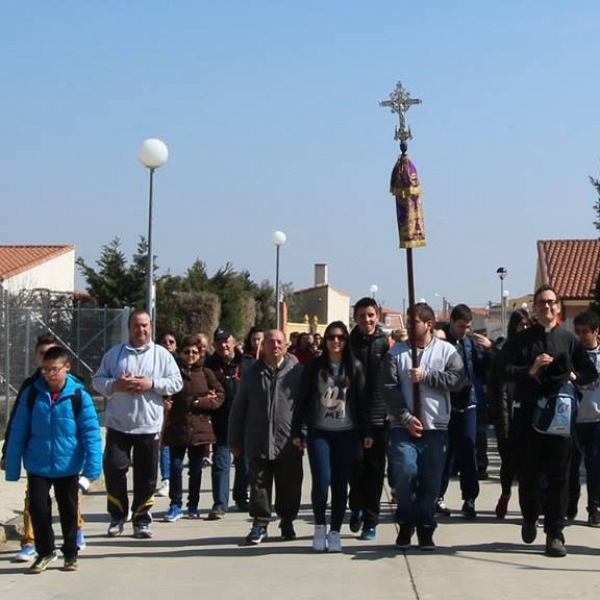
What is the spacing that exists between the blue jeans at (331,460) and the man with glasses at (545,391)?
1358 mm

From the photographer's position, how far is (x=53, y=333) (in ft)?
78.0

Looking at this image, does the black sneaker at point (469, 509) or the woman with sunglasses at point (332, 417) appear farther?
the black sneaker at point (469, 509)

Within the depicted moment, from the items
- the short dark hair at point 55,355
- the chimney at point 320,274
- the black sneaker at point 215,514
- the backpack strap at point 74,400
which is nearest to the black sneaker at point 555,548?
the black sneaker at point 215,514

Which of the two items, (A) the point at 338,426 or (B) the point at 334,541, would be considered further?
(A) the point at 338,426

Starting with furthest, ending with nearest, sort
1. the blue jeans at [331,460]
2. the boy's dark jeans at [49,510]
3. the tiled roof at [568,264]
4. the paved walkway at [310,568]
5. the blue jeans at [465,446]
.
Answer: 1. the tiled roof at [568,264]
2. the blue jeans at [465,446]
3. the blue jeans at [331,460]
4. the boy's dark jeans at [49,510]
5. the paved walkway at [310,568]

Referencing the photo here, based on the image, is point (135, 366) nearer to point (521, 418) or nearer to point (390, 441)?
point (390, 441)

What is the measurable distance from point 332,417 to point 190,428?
211 cm

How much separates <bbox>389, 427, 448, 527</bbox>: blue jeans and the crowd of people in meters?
0.01

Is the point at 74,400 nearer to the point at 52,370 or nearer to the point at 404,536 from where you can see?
the point at 52,370

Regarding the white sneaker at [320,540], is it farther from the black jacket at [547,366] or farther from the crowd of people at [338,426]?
the black jacket at [547,366]

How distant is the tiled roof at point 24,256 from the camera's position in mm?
48656

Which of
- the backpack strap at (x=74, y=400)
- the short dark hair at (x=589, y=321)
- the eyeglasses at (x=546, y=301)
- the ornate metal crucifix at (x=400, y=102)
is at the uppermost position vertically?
the ornate metal crucifix at (x=400, y=102)

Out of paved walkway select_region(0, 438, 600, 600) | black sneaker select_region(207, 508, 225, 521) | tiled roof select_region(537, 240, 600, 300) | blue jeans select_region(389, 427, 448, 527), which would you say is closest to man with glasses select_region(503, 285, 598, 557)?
paved walkway select_region(0, 438, 600, 600)

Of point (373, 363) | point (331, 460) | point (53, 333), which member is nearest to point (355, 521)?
point (331, 460)
